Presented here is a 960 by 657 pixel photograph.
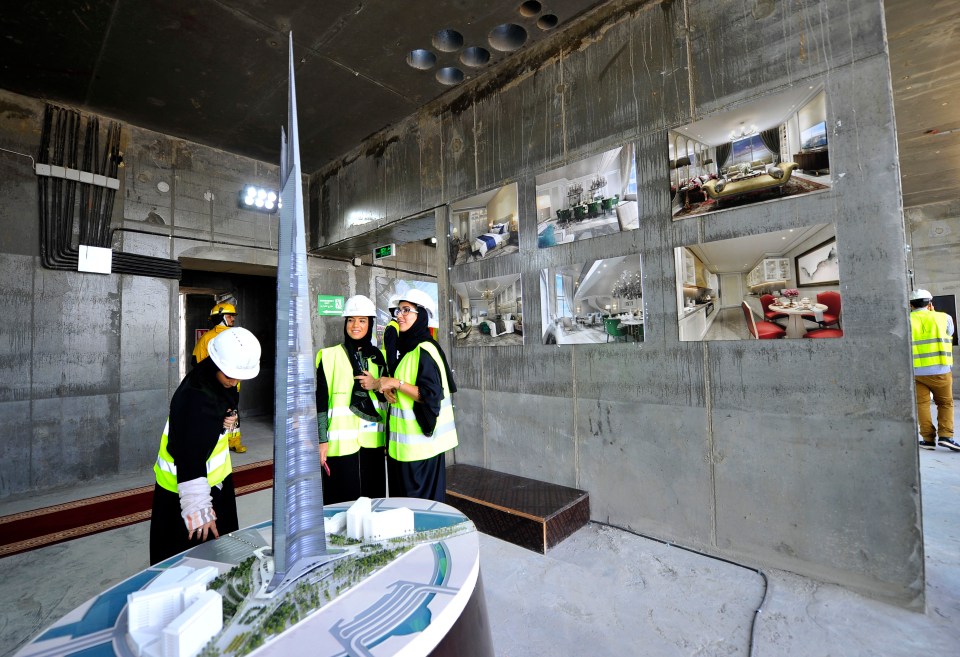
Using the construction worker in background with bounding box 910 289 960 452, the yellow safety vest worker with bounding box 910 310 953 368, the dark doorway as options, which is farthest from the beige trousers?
the dark doorway

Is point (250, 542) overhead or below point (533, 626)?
overhead

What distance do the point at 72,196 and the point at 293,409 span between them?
5.73 m

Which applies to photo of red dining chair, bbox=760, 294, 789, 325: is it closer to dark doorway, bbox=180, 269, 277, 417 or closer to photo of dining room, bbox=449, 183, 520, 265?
photo of dining room, bbox=449, 183, 520, 265

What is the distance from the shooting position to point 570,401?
11.5ft

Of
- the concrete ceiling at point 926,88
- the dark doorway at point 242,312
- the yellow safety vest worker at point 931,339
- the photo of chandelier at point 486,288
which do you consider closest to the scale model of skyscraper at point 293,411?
the photo of chandelier at point 486,288

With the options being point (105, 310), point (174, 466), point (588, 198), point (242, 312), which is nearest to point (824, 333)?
point (588, 198)

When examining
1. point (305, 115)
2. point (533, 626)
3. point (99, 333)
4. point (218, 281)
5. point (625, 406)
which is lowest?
point (533, 626)

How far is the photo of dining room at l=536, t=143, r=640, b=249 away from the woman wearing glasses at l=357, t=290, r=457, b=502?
1.51m

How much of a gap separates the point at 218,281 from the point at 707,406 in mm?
9155

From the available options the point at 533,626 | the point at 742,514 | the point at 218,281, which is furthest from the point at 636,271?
the point at 218,281

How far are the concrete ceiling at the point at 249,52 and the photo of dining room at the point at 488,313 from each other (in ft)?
7.27

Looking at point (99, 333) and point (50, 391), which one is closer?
point (50, 391)

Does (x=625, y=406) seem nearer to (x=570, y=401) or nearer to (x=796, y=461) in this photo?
(x=570, y=401)

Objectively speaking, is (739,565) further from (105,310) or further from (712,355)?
(105,310)
